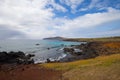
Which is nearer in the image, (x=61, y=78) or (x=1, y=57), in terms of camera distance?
(x=61, y=78)

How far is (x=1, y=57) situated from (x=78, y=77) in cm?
3098

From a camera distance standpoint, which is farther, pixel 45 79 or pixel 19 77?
pixel 19 77

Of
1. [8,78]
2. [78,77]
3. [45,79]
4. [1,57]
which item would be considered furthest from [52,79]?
[1,57]

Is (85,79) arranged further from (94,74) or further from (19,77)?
(19,77)

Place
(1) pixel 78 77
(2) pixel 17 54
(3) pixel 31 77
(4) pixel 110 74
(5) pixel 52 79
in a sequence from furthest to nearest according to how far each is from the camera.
Answer: (2) pixel 17 54
(3) pixel 31 77
(5) pixel 52 79
(1) pixel 78 77
(4) pixel 110 74

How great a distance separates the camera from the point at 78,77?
18453mm

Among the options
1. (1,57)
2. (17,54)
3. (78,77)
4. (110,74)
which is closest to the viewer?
(110,74)

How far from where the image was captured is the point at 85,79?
57.0 ft

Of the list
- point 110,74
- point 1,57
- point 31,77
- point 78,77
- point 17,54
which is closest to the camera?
point 110,74


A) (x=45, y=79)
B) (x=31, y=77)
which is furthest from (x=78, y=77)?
(x=31, y=77)

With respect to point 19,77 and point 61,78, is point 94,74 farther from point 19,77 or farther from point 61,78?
point 19,77

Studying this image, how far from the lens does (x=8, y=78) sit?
22.0 meters

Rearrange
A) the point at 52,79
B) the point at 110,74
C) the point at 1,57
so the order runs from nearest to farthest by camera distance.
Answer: the point at 110,74 < the point at 52,79 < the point at 1,57

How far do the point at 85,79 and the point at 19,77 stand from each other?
946cm
